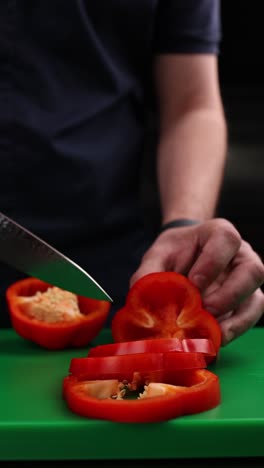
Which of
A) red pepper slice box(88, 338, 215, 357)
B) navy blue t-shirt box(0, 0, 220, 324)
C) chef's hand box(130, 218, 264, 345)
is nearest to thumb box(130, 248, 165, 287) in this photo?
chef's hand box(130, 218, 264, 345)

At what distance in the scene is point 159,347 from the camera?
1.08m

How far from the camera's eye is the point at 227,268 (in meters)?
1.30

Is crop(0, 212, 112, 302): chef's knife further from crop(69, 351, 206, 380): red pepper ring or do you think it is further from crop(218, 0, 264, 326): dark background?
crop(218, 0, 264, 326): dark background

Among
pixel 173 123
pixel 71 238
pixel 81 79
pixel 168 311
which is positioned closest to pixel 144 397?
pixel 168 311

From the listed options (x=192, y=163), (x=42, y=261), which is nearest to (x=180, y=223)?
(x=192, y=163)

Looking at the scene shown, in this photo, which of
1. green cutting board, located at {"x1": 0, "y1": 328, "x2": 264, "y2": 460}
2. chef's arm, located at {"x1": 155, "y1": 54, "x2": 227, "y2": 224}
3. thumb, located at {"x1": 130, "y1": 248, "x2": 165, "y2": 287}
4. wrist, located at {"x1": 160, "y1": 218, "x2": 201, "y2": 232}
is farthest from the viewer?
chef's arm, located at {"x1": 155, "y1": 54, "x2": 227, "y2": 224}

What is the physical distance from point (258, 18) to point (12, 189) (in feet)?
3.26

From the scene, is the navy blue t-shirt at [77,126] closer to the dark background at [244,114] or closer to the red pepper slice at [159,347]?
the red pepper slice at [159,347]

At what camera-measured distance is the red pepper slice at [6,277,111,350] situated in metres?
1.28

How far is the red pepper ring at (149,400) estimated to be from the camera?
3.30 feet

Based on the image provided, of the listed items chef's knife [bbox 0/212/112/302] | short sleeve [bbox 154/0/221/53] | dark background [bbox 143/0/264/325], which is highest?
short sleeve [bbox 154/0/221/53]

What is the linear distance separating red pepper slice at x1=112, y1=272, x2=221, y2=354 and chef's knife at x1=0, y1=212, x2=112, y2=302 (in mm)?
41

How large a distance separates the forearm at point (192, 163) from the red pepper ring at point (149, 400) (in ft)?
1.81

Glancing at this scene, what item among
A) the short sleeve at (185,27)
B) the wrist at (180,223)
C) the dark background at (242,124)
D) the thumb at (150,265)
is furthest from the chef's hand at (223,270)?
the dark background at (242,124)
